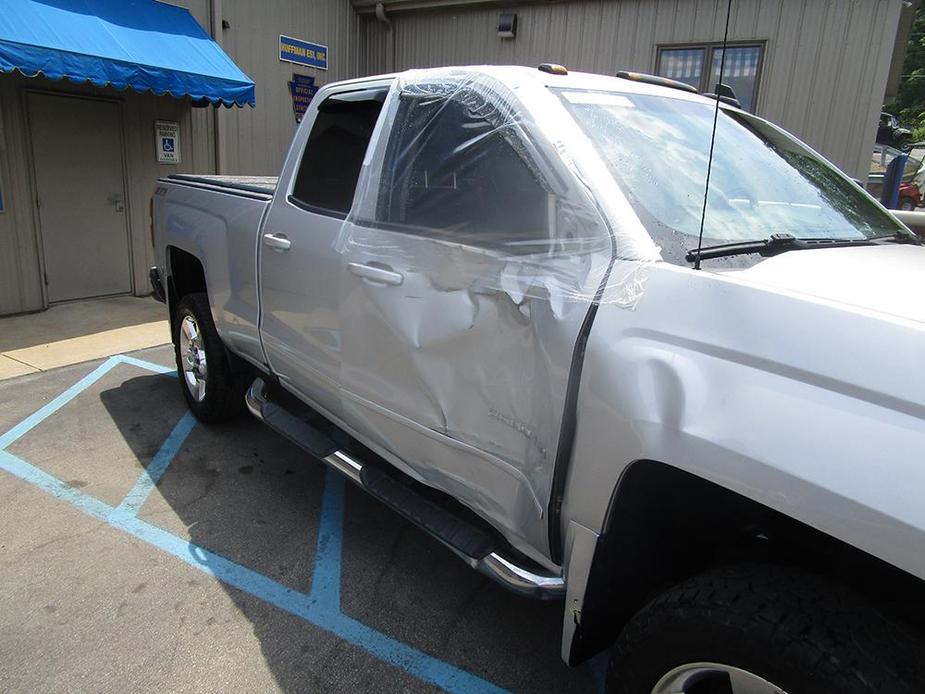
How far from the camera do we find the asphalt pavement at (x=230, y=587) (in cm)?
246

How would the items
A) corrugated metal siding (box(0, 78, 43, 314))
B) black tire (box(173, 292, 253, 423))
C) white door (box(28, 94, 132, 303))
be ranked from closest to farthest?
1. black tire (box(173, 292, 253, 423))
2. corrugated metal siding (box(0, 78, 43, 314))
3. white door (box(28, 94, 132, 303))

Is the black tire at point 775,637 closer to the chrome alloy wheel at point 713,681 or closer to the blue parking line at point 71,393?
the chrome alloy wheel at point 713,681

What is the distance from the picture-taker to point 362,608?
2814 millimetres

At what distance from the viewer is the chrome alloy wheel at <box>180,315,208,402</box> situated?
4.38m

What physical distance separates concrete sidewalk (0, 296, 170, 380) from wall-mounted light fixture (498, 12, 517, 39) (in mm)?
6268

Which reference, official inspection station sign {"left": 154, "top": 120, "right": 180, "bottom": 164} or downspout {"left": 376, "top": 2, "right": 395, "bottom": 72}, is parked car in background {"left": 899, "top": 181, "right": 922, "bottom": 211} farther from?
official inspection station sign {"left": 154, "top": 120, "right": 180, "bottom": 164}

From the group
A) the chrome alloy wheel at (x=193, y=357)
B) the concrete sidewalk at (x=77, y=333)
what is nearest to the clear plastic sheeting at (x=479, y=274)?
the chrome alloy wheel at (x=193, y=357)

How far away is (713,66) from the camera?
340 inches

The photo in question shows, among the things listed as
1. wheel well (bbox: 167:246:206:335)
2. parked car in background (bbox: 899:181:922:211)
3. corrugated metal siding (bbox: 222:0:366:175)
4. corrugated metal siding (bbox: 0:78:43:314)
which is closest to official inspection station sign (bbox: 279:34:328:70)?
corrugated metal siding (bbox: 222:0:366:175)

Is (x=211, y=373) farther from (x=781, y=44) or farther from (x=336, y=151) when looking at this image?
(x=781, y=44)

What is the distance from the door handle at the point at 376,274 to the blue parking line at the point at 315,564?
138 centimetres

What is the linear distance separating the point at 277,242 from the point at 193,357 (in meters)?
1.74

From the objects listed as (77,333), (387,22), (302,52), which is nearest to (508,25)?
(387,22)

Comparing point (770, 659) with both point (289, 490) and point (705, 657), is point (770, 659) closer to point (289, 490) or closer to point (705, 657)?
point (705, 657)
